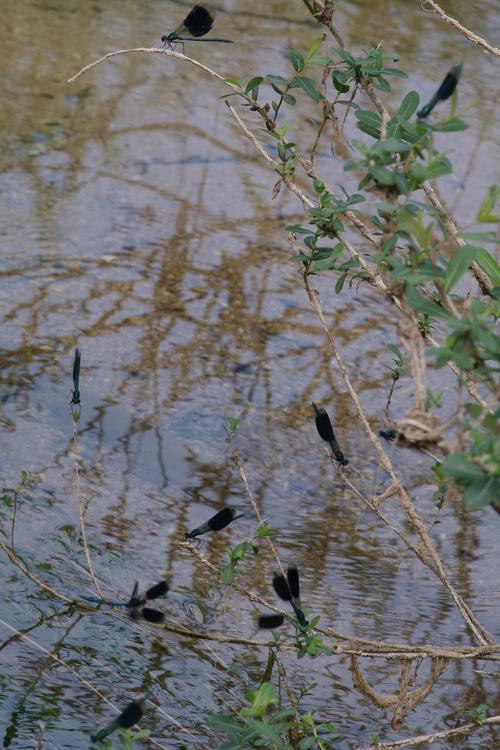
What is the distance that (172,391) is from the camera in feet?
11.1

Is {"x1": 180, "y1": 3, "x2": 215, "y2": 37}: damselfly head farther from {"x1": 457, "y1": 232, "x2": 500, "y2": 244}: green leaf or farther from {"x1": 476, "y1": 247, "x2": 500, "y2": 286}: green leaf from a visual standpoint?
{"x1": 457, "y1": 232, "x2": 500, "y2": 244}: green leaf

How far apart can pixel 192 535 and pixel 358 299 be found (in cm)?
208

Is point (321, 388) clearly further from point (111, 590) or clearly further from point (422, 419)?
point (422, 419)

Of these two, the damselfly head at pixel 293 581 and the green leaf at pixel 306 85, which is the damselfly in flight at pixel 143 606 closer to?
the damselfly head at pixel 293 581

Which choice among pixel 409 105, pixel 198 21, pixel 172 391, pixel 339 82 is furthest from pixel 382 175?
pixel 172 391

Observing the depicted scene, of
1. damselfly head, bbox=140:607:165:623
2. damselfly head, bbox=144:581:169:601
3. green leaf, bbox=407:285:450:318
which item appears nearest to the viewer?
green leaf, bbox=407:285:450:318

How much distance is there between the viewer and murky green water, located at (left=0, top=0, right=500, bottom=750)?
7.35 ft

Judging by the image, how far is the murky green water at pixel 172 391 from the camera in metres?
2.24

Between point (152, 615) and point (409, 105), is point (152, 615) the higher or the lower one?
the lower one

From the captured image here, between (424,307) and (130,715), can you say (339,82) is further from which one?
(130,715)

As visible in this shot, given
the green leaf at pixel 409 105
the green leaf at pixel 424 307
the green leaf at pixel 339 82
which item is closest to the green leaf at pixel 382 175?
the green leaf at pixel 424 307

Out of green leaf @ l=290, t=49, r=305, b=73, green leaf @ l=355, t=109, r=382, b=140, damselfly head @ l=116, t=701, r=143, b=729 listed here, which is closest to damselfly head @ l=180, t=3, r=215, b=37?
green leaf @ l=290, t=49, r=305, b=73

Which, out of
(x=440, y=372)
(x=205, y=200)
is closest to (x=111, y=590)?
(x=440, y=372)

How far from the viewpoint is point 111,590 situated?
2.44 metres
